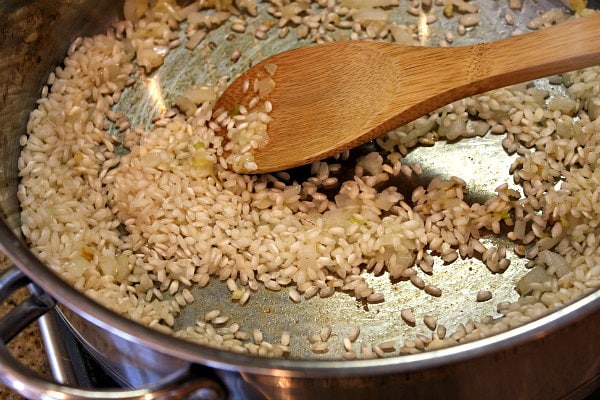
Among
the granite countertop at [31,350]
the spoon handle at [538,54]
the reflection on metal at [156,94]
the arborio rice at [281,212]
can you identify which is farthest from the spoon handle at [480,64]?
the granite countertop at [31,350]

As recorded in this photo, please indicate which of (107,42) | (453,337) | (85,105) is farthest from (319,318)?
(107,42)

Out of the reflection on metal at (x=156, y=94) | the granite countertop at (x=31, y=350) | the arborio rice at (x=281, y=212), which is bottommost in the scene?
the granite countertop at (x=31, y=350)

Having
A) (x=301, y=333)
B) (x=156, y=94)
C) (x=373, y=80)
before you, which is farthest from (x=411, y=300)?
(x=156, y=94)

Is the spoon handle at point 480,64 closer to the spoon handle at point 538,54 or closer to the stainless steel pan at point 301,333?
the spoon handle at point 538,54

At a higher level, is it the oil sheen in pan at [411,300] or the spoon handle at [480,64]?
the spoon handle at [480,64]

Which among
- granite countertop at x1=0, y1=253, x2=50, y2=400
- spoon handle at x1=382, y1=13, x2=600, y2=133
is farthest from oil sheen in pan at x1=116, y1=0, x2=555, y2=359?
granite countertop at x1=0, y1=253, x2=50, y2=400

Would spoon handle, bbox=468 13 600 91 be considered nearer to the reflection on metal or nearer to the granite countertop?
the reflection on metal
